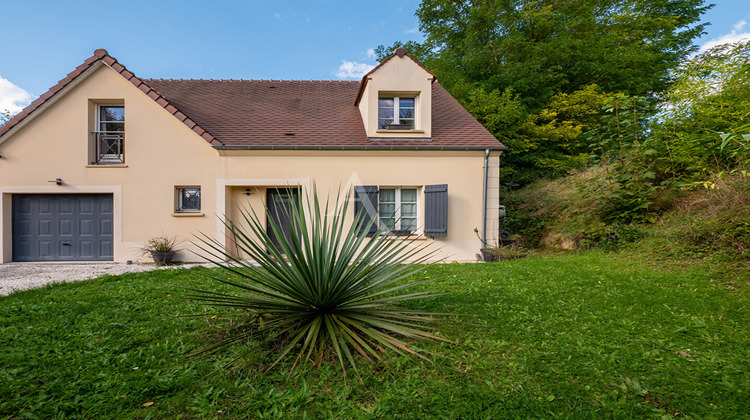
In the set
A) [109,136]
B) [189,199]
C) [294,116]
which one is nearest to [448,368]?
[189,199]

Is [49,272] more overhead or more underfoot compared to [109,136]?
more underfoot

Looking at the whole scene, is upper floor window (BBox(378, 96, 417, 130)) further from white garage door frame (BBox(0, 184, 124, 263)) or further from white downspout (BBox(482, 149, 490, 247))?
white garage door frame (BBox(0, 184, 124, 263))

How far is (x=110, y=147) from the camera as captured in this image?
25.0 feet

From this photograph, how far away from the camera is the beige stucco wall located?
7902mm

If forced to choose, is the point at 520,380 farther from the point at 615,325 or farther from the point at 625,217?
the point at 625,217

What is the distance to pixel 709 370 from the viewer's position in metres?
2.07

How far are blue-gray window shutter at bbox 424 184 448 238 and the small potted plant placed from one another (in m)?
6.07

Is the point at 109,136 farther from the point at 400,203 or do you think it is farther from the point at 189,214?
the point at 400,203

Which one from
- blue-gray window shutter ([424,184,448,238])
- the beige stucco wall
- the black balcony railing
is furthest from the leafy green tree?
the black balcony railing

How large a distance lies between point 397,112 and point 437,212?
2.95 meters

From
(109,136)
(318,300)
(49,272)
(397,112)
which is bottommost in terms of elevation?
(49,272)

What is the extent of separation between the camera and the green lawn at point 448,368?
177 cm

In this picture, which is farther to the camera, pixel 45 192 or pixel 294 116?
pixel 294 116

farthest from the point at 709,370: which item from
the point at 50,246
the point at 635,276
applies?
the point at 50,246
